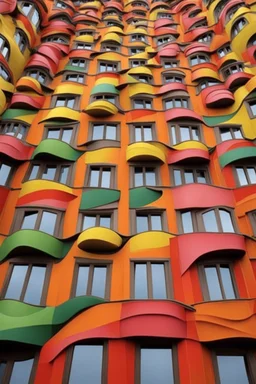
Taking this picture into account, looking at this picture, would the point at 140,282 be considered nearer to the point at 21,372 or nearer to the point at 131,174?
the point at 21,372

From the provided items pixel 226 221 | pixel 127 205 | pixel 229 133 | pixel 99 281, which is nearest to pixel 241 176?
pixel 226 221

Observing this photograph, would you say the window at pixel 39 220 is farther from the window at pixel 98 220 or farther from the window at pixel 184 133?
the window at pixel 184 133

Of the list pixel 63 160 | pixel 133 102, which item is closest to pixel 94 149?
pixel 63 160

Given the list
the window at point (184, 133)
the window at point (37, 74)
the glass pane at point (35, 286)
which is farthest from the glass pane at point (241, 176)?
the window at point (37, 74)

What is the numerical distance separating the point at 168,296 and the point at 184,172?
8.77 metres

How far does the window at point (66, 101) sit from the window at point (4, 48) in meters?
5.45

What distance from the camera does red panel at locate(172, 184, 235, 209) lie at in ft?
64.2

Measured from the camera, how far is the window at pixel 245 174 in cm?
2109

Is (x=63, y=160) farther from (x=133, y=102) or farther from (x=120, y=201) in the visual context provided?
(x=133, y=102)

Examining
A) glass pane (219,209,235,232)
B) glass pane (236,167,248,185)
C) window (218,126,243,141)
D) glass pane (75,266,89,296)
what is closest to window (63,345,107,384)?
glass pane (75,266,89,296)

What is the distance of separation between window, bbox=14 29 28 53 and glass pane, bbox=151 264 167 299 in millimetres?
23337

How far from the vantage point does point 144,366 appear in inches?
550

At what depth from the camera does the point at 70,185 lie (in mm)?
21203

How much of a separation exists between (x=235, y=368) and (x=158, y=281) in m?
4.68
